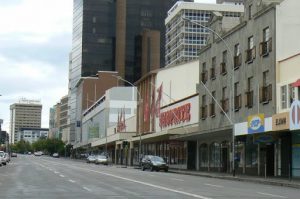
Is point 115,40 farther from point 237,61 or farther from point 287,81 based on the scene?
point 287,81

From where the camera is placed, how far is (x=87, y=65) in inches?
7126

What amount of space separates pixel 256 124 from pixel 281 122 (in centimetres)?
346

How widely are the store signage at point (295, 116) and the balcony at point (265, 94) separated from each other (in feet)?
21.9

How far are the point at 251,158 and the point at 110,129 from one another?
7170cm

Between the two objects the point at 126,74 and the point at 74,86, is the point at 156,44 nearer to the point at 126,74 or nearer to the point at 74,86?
the point at 126,74

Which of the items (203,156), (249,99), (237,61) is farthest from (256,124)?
(203,156)

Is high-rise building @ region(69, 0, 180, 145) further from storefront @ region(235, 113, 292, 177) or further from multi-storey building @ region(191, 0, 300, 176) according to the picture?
storefront @ region(235, 113, 292, 177)

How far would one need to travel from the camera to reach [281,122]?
113 feet

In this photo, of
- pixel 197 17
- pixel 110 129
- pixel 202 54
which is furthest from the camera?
pixel 197 17

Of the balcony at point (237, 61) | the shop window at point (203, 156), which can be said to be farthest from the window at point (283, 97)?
the shop window at point (203, 156)

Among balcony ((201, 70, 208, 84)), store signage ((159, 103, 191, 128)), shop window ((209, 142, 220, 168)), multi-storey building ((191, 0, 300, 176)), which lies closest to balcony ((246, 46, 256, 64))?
multi-storey building ((191, 0, 300, 176))

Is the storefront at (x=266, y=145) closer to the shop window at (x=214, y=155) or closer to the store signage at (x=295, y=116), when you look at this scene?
the store signage at (x=295, y=116)

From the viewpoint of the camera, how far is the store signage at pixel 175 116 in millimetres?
59606

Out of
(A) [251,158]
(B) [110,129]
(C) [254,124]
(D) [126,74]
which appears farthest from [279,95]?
(D) [126,74]
